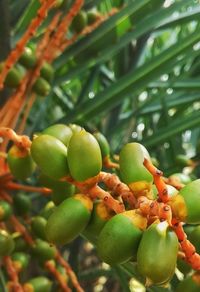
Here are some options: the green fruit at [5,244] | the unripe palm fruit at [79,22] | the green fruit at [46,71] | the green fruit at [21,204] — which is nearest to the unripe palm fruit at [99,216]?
the green fruit at [5,244]

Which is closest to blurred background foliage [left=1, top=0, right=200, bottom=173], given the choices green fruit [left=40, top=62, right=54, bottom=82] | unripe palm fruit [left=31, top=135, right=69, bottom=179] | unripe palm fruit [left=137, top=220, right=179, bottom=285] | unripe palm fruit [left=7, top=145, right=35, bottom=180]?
green fruit [left=40, top=62, right=54, bottom=82]

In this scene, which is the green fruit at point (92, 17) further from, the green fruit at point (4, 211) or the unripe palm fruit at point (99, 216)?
the unripe palm fruit at point (99, 216)

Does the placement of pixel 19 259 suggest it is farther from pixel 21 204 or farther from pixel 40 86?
pixel 40 86

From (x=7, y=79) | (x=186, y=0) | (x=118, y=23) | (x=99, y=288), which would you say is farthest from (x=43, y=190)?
(x=99, y=288)

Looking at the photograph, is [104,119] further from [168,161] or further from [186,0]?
[186,0]

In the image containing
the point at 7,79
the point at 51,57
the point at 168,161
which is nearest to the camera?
the point at 7,79

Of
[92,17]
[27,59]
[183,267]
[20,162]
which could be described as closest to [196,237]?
[183,267]
